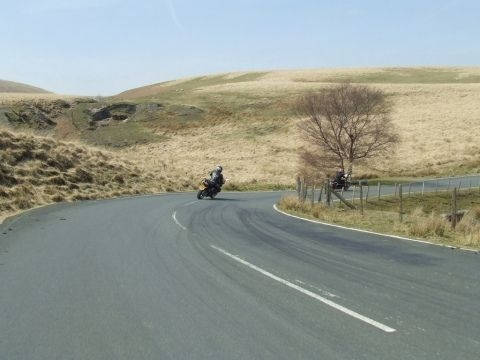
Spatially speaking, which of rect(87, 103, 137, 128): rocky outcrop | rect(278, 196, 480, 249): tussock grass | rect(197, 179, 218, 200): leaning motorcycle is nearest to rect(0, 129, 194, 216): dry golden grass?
rect(197, 179, 218, 200): leaning motorcycle

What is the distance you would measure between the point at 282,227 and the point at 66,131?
58.0 m

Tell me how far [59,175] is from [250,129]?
41.7m

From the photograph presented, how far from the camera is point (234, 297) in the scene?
7234 mm

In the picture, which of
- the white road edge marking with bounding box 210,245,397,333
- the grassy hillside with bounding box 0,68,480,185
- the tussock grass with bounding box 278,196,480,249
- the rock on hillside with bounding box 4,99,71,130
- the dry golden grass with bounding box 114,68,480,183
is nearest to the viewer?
the white road edge marking with bounding box 210,245,397,333

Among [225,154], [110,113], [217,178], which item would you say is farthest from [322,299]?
[110,113]

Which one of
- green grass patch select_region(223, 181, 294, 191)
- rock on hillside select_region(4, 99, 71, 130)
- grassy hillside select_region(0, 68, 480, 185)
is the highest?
rock on hillside select_region(4, 99, 71, 130)

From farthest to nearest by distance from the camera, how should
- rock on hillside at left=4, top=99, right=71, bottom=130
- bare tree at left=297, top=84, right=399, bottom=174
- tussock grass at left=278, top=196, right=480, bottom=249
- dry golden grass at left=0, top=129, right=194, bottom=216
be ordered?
rock on hillside at left=4, top=99, right=71, bottom=130, bare tree at left=297, top=84, right=399, bottom=174, dry golden grass at left=0, top=129, right=194, bottom=216, tussock grass at left=278, top=196, right=480, bottom=249

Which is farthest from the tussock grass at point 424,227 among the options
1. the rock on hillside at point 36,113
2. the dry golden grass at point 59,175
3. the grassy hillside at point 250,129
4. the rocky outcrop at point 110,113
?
the rocky outcrop at point 110,113

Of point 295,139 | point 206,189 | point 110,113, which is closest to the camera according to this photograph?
point 206,189

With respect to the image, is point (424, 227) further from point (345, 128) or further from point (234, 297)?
point (345, 128)

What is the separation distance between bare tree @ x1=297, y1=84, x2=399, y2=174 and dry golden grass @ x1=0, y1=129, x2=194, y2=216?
12.8m

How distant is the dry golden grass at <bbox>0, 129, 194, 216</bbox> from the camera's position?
24.1 meters

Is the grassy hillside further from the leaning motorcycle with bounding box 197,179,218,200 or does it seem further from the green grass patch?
the leaning motorcycle with bounding box 197,179,218,200

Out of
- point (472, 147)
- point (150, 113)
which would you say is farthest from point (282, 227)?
point (150, 113)
